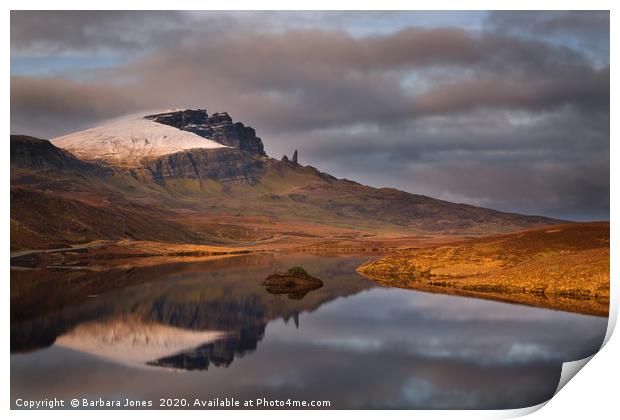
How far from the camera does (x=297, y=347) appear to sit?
32.2 m

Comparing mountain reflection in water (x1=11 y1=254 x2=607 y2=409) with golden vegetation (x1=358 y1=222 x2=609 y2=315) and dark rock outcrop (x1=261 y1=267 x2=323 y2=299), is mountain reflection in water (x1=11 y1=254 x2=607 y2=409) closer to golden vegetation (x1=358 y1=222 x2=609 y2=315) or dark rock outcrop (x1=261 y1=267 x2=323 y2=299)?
dark rock outcrop (x1=261 y1=267 x2=323 y2=299)

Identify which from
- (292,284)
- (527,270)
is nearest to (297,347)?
(292,284)

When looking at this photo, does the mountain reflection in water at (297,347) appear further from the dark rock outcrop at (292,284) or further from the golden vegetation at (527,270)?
the golden vegetation at (527,270)

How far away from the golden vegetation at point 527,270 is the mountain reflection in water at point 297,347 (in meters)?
3.69

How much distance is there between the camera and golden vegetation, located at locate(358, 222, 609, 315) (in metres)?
44.0

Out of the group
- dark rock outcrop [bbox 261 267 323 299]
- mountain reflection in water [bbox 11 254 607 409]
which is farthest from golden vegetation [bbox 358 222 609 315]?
dark rock outcrop [bbox 261 267 323 299]

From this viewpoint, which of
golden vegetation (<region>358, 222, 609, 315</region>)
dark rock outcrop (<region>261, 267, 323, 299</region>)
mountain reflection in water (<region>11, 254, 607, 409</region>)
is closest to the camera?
mountain reflection in water (<region>11, 254, 607, 409</region>)

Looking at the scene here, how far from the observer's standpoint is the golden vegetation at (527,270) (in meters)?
44.0

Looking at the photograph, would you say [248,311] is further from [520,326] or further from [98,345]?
[520,326]

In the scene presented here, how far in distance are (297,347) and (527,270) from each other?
26.8m

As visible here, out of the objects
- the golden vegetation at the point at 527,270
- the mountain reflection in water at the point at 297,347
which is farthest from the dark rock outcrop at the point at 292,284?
the golden vegetation at the point at 527,270

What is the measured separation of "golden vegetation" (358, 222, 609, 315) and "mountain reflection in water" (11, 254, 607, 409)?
145 inches

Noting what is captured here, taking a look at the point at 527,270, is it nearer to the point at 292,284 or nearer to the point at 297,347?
the point at 292,284
